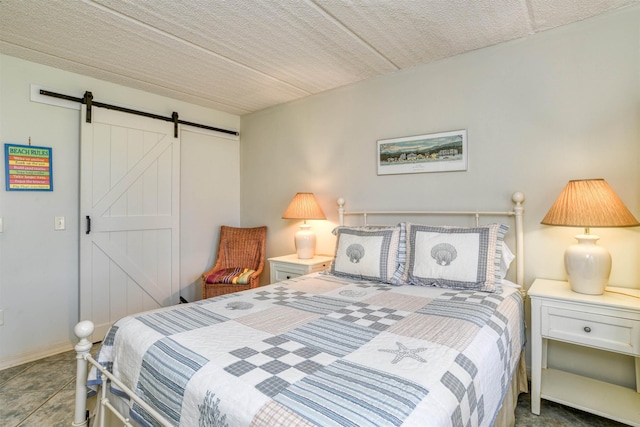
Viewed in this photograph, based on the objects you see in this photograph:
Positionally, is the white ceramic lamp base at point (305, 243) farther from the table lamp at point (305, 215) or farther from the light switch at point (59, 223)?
the light switch at point (59, 223)

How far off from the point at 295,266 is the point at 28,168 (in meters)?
2.23

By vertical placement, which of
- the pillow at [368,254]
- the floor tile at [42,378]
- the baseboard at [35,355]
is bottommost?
the floor tile at [42,378]

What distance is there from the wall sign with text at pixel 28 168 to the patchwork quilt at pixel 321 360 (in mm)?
1869

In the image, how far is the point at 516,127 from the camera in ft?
7.43

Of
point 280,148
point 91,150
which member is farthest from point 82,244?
point 280,148

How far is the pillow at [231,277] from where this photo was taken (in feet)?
10.4

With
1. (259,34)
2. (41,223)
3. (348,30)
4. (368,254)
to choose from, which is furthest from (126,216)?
(348,30)

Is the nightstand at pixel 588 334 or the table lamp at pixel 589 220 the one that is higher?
the table lamp at pixel 589 220

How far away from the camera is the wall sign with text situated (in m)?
2.49

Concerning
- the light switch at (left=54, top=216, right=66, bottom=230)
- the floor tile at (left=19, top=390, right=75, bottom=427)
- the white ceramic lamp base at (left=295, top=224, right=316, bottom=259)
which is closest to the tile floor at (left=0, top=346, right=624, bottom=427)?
the floor tile at (left=19, top=390, right=75, bottom=427)

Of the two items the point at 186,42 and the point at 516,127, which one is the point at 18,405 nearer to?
the point at 186,42

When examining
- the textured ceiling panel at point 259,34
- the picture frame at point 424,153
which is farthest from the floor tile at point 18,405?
the picture frame at point 424,153

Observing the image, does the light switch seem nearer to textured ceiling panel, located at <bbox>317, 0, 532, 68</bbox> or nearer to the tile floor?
the tile floor

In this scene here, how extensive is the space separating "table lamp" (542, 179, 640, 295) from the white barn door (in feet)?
10.7
